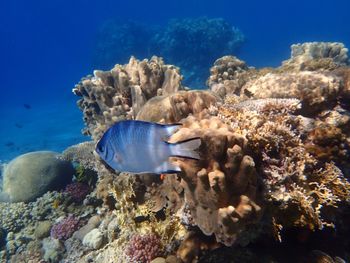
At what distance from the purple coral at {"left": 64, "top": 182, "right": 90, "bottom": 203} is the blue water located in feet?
57.2

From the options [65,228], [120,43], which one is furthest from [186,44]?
[65,228]

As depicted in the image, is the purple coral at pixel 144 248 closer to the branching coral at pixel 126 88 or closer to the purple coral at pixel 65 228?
the branching coral at pixel 126 88

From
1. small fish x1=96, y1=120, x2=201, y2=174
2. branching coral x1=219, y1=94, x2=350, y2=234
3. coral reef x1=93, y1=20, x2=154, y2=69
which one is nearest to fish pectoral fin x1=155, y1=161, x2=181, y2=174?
small fish x1=96, y1=120, x2=201, y2=174

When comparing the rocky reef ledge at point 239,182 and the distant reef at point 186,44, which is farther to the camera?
the distant reef at point 186,44

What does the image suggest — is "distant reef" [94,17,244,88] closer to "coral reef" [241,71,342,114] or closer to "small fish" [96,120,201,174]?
"coral reef" [241,71,342,114]

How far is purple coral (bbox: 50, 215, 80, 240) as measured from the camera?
715 cm

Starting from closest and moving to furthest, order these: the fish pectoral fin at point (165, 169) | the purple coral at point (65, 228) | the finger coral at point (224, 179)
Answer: the fish pectoral fin at point (165, 169) → the finger coral at point (224, 179) → the purple coral at point (65, 228)

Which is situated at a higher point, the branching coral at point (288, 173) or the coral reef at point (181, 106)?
the coral reef at point (181, 106)

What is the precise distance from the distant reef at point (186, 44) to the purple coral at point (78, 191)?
19.4 m

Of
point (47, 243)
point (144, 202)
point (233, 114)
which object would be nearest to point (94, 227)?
point (47, 243)

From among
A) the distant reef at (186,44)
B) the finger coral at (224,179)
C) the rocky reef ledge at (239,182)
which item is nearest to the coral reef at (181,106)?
the rocky reef ledge at (239,182)

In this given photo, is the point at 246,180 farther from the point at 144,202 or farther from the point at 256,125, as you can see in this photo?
the point at 144,202

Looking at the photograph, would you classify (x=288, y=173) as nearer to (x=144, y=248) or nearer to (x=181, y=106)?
(x=181, y=106)

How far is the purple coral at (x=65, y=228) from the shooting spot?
715cm
